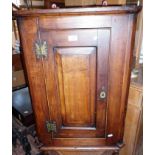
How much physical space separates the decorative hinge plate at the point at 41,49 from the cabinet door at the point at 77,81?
20 millimetres

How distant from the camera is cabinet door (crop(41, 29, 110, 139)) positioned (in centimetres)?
78

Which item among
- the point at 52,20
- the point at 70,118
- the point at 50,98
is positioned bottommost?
the point at 70,118

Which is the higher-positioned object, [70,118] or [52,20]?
[52,20]

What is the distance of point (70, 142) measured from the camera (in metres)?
1.02

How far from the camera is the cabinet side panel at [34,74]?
2.57 feet

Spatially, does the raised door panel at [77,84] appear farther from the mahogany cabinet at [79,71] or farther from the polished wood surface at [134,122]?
the polished wood surface at [134,122]

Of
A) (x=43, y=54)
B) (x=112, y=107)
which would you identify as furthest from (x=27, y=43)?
(x=112, y=107)

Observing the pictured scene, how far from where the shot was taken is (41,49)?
807 millimetres

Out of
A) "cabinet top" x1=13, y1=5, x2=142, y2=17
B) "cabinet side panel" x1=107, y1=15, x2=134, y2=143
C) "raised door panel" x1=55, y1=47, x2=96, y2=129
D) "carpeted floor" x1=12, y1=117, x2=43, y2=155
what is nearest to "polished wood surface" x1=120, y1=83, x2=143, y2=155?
"cabinet side panel" x1=107, y1=15, x2=134, y2=143

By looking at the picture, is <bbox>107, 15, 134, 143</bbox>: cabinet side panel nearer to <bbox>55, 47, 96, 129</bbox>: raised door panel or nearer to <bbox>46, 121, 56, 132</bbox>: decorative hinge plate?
<bbox>55, 47, 96, 129</bbox>: raised door panel

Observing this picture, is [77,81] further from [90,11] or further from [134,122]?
[134,122]

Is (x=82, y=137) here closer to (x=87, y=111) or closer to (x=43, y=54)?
(x=87, y=111)

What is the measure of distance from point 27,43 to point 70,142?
2.08 ft
